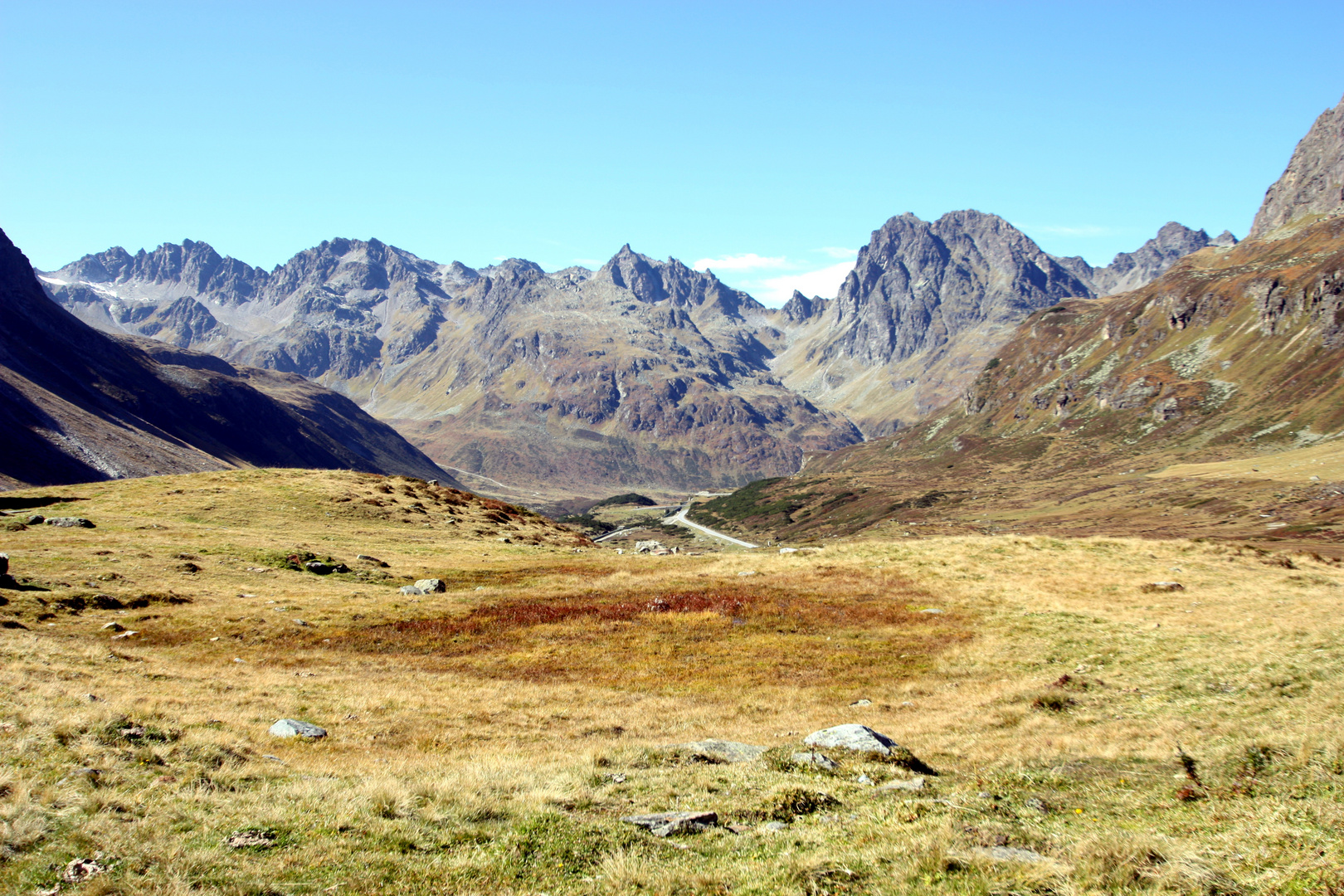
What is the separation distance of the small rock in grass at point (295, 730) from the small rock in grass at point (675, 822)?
37.3 ft

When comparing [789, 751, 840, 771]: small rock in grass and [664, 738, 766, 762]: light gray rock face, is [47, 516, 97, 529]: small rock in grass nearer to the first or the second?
[664, 738, 766, 762]: light gray rock face

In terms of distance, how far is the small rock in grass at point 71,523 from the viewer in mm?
55938

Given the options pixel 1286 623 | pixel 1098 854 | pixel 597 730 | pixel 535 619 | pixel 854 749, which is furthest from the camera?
pixel 535 619

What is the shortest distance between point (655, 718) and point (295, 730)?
11.4 metres

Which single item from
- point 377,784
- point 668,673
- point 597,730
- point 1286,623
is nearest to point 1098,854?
point 377,784

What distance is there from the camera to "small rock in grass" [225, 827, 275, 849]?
13.4m

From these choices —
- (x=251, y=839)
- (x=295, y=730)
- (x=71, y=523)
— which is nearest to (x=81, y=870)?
(x=251, y=839)

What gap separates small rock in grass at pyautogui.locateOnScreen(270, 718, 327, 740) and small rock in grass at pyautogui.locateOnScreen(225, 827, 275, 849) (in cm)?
821

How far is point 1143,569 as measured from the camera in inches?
2015

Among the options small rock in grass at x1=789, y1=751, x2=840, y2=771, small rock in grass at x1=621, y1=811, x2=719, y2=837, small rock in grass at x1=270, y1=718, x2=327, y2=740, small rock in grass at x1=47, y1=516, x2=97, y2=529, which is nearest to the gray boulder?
small rock in grass at x1=789, y1=751, x2=840, y2=771

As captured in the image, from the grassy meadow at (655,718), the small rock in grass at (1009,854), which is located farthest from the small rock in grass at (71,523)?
the small rock in grass at (1009,854)

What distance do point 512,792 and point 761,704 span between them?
14040 millimetres

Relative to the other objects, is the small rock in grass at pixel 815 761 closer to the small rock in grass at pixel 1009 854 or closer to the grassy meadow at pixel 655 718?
the grassy meadow at pixel 655 718

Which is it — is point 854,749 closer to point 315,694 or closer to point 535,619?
point 315,694
